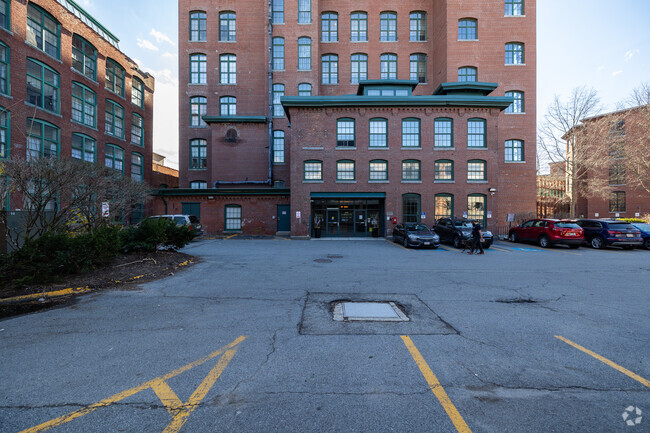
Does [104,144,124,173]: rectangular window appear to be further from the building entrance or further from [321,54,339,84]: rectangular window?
[321,54,339,84]: rectangular window

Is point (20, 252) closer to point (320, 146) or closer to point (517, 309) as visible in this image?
point (517, 309)

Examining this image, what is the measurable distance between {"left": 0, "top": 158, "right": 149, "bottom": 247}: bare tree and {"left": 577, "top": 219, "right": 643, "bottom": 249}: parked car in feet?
80.9

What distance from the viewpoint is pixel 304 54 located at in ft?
95.1

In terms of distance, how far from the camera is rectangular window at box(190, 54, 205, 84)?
97.1 feet

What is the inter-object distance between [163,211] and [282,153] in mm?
12268

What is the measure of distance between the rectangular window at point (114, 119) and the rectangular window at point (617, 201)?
59.7m

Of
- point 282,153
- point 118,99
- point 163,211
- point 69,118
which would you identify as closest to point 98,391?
point 163,211

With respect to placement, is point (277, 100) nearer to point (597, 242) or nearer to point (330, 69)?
point (330, 69)

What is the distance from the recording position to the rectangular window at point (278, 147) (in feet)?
93.5

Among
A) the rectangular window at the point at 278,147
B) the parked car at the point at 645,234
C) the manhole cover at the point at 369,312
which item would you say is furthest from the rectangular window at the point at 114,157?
the parked car at the point at 645,234

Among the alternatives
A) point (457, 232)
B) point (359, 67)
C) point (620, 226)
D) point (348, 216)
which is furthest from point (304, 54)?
point (620, 226)

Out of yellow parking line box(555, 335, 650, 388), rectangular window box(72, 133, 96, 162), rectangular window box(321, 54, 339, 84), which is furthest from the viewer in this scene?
rectangular window box(321, 54, 339, 84)

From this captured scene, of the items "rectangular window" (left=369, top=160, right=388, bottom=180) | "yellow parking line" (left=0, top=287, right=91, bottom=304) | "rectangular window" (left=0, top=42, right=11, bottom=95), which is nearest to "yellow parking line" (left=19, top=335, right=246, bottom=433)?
"yellow parking line" (left=0, top=287, right=91, bottom=304)

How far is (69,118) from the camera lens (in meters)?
23.5
